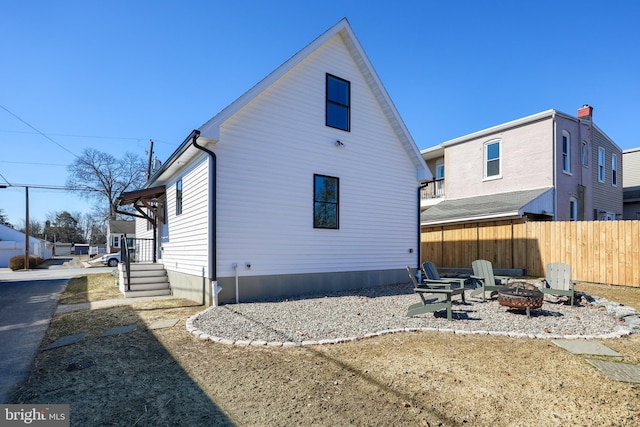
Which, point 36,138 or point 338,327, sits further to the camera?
point 36,138

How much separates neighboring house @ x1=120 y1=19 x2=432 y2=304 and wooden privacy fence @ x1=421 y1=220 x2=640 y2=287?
4.55 meters

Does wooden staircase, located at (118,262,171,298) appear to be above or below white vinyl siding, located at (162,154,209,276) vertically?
below

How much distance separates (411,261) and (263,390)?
9.86 metres

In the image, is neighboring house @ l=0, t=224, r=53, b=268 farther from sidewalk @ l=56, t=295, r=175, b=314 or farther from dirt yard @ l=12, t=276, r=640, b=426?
dirt yard @ l=12, t=276, r=640, b=426

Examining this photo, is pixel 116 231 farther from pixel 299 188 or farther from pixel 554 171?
pixel 554 171

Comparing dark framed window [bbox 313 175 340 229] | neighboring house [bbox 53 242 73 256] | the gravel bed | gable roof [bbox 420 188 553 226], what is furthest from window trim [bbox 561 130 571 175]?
neighboring house [bbox 53 242 73 256]

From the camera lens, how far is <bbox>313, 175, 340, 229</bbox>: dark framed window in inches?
400

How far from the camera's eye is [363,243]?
438 inches

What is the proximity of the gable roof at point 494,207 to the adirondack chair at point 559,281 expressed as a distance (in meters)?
5.28

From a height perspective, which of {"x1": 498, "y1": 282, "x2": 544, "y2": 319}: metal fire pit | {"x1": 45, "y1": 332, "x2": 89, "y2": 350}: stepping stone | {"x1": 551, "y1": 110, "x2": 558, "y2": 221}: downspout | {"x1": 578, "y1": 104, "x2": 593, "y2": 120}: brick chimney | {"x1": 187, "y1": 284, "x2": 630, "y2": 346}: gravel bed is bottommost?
{"x1": 45, "y1": 332, "x2": 89, "y2": 350}: stepping stone

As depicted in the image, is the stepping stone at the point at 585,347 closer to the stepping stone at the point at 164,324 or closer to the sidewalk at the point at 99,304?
the stepping stone at the point at 164,324

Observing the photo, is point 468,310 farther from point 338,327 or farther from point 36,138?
point 36,138

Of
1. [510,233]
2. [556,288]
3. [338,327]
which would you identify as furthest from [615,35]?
[338,327]

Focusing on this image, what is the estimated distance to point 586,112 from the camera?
703 inches
